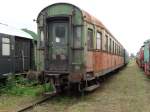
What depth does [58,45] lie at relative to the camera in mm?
10750


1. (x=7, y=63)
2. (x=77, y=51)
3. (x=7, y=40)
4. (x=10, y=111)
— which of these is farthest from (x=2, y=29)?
(x=10, y=111)

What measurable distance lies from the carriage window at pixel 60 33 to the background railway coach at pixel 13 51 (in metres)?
3.13

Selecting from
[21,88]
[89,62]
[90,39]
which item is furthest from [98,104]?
[21,88]

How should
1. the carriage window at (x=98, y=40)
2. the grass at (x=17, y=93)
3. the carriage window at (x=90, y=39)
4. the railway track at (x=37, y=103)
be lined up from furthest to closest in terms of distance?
the carriage window at (x=98, y=40)
the carriage window at (x=90, y=39)
the grass at (x=17, y=93)
the railway track at (x=37, y=103)

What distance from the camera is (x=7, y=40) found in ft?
44.0

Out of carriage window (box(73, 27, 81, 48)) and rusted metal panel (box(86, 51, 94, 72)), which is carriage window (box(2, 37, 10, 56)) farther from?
rusted metal panel (box(86, 51, 94, 72))

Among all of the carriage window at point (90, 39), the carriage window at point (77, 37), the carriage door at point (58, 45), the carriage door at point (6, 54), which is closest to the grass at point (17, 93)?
the carriage door at point (6, 54)

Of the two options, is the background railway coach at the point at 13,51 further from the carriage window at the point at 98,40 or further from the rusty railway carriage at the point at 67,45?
the carriage window at the point at 98,40

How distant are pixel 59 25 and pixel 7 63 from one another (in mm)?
3886

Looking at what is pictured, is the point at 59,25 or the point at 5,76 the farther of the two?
the point at 5,76

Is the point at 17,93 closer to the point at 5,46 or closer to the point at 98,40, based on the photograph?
the point at 5,46

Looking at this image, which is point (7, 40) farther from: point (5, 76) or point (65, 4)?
point (65, 4)

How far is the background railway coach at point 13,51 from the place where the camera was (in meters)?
13.0

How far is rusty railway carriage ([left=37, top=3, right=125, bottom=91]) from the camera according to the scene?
1017 cm
